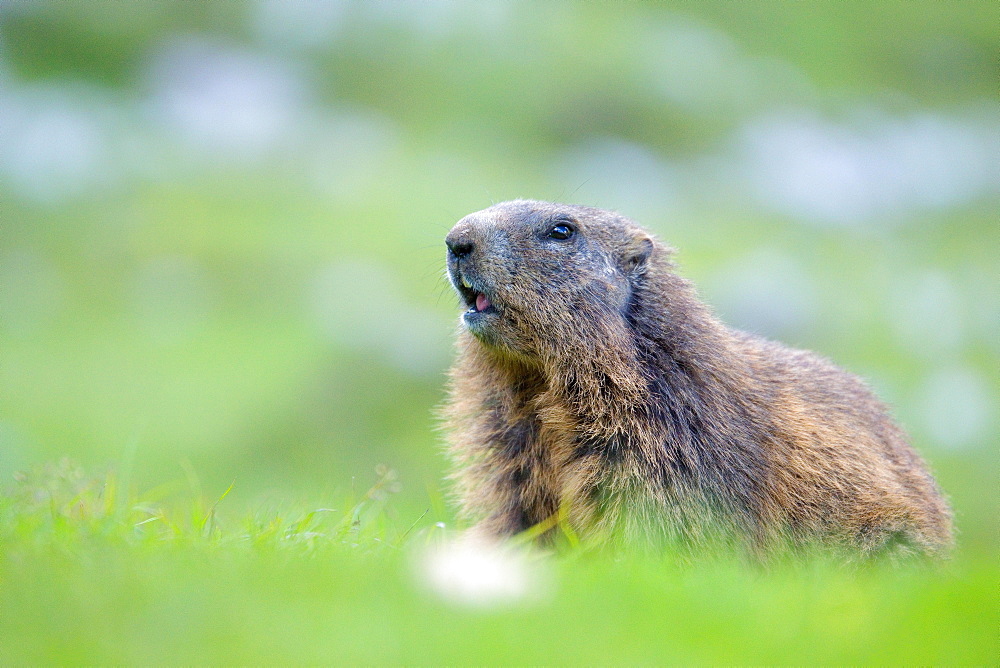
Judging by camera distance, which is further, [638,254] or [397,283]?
[397,283]

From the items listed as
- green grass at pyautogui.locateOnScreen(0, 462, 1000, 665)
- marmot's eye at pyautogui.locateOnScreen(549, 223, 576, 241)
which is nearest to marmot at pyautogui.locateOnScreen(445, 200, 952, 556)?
marmot's eye at pyautogui.locateOnScreen(549, 223, 576, 241)

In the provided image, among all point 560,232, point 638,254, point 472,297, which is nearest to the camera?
point 472,297

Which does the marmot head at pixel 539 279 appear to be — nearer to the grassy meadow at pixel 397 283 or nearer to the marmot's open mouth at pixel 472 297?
the marmot's open mouth at pixel 472 297

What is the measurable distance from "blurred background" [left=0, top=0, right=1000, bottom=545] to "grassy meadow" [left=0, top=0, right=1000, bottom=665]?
4.1 inches

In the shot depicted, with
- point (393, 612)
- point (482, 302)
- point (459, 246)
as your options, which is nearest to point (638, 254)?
point (482, 302)

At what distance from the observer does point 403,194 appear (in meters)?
26.2

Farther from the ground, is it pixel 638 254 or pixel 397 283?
pixel 397 283

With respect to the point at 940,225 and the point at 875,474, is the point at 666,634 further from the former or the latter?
the point at 940,225

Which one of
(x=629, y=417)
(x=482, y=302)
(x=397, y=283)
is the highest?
(x=397, y=283)

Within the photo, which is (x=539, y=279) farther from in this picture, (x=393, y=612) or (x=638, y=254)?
(x=393, y=612)

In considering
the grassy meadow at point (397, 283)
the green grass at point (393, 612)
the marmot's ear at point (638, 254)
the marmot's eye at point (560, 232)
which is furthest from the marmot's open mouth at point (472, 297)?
the green grass at point (393, 612)

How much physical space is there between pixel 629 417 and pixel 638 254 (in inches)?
50.8

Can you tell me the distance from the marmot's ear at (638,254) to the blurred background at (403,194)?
24.1ft

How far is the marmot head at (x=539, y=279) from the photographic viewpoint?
6.32m
